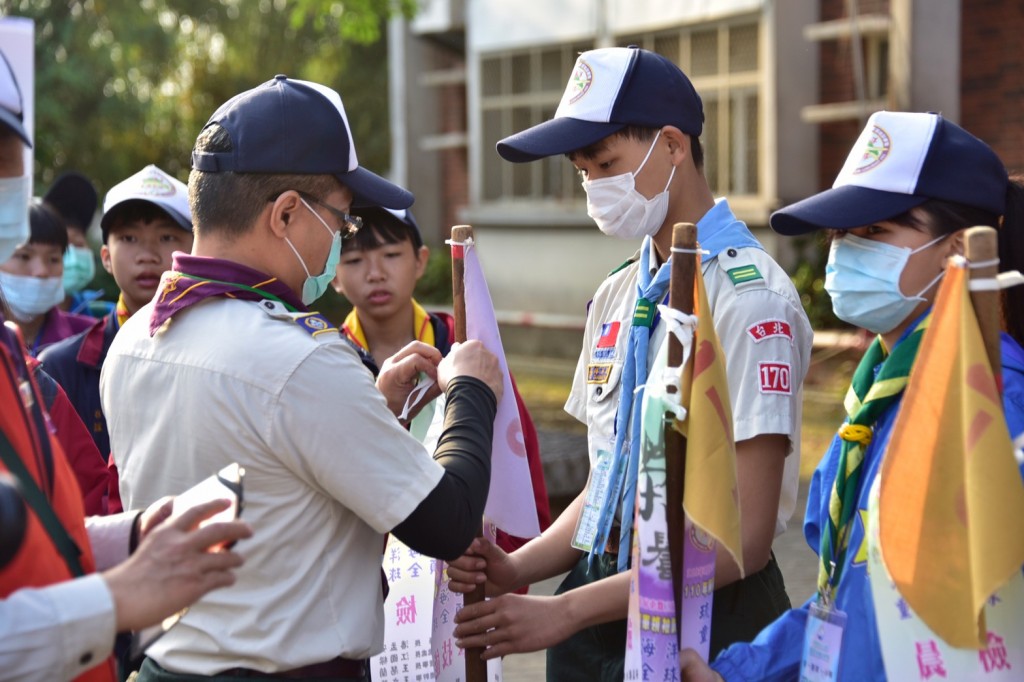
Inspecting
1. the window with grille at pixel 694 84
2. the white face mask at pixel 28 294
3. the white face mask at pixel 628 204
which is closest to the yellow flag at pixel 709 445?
the white face mask at pixel 628 204

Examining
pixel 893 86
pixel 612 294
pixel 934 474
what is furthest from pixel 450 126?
pixel 934 474

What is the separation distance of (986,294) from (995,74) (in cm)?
1031

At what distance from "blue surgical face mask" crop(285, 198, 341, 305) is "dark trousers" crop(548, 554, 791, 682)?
90 cm

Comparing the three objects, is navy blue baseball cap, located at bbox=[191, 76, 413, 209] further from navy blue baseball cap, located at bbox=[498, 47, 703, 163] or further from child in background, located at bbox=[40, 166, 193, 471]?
child in background, located at bbox=[40, 166, 193, 471]

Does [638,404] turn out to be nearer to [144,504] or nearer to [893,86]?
[144,504]

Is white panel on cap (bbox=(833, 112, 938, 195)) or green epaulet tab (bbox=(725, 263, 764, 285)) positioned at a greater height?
white panel on cap (bbox=(833, 112, 938, 195))

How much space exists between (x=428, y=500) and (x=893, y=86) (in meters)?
10.3

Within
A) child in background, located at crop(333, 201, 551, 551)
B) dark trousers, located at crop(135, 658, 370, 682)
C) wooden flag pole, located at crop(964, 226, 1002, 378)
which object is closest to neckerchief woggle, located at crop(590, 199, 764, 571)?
dark trousers, located at crop(135, 658, 370, 682)

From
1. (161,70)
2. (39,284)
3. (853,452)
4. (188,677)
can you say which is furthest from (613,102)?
(161,70)

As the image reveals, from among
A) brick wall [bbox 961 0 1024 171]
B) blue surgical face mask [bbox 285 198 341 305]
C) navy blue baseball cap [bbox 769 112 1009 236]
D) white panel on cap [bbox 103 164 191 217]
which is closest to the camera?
navy blue baseball cap [bbox 769 112 1009 236]

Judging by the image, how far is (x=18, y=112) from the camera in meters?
2.15

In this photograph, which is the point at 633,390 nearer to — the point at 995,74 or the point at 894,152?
the point at 894,152

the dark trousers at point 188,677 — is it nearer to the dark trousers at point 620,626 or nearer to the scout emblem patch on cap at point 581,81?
the dark trousers at point 620,626

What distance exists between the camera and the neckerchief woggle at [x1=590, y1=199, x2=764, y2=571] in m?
2.76
